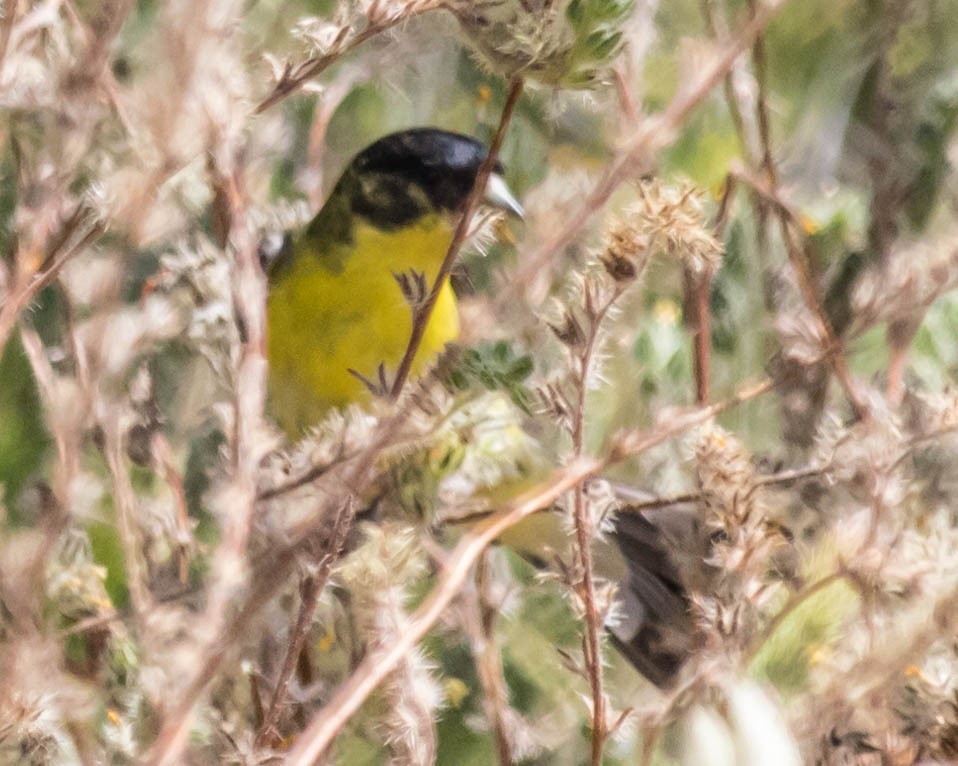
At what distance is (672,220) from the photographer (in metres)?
0.28

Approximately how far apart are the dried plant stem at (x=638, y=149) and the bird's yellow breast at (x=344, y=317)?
13.6 inches

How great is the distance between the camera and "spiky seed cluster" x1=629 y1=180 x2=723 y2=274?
279 millimetres

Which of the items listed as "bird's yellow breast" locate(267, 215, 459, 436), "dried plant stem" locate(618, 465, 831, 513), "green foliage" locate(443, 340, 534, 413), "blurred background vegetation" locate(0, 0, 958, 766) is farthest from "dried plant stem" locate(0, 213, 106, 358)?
"bird's yellow breast" locate(267, 215, 459, 436)

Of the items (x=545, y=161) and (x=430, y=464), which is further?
(x=545, y=161)

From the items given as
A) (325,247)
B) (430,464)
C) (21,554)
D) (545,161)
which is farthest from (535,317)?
(325,247)

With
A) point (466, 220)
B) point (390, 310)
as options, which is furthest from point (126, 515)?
point (390, 310)

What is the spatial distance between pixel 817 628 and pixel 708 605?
4 cm

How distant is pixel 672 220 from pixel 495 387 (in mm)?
63

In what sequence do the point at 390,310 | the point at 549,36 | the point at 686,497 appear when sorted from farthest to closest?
1. the point at 390,310
2. the point at 686,497
3. the point at 549,36

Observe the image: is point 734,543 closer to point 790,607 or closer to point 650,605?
point 790,607

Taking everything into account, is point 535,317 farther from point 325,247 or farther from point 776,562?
point 325,247

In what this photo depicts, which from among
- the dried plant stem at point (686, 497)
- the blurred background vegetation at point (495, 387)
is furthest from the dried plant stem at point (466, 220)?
the dried plant stem at point (686, 497)

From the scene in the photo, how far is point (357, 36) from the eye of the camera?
1.01 feet

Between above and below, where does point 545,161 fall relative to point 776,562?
above
